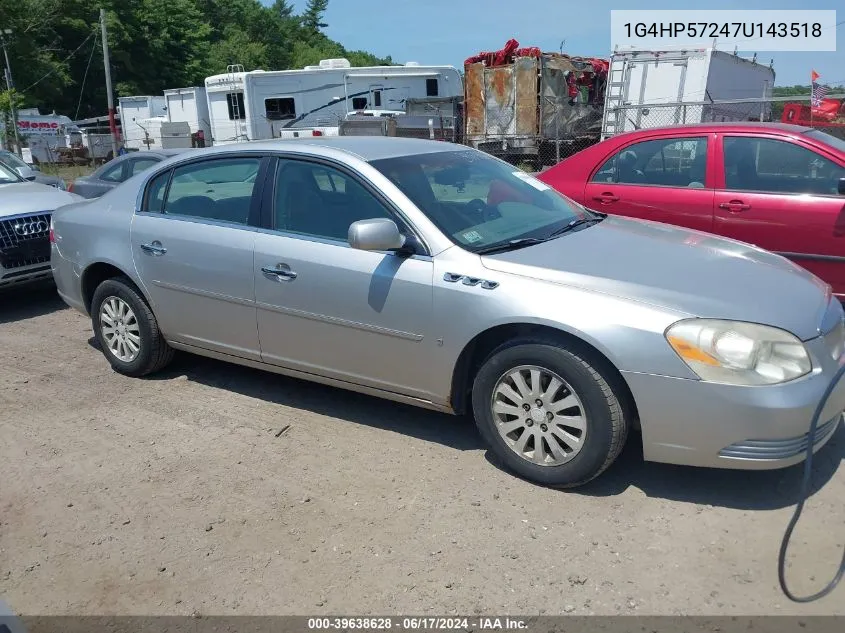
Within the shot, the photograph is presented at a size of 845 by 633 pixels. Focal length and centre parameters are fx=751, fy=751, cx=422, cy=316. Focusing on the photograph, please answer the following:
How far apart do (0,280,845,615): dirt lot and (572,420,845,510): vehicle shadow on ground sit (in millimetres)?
10

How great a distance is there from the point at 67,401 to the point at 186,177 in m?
1.64

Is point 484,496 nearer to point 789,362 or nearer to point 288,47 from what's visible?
point 789,362

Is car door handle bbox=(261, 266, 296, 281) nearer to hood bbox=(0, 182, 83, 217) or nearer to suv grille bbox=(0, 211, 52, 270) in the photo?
suv grille bbox=(0, 211, 52, 270)

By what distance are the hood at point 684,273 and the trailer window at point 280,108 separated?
21.7m

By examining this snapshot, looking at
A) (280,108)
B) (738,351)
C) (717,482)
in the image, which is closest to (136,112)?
(280,108)

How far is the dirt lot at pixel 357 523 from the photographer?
284cm

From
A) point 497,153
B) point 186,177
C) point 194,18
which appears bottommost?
point 497,153

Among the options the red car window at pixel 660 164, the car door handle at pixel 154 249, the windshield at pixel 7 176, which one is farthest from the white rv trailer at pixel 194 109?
the car door handle at pixel 154 249

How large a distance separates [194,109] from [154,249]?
24789 mm

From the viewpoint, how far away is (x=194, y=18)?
173 feet

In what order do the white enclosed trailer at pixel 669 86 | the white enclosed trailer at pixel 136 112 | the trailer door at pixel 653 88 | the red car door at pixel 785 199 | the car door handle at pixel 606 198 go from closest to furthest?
the red car door at pixel 785 199 → the car door handle at pixel 606 198 → the white enclosed trailer at pixel 669 86 → the trailer door at pixel 653 88 → the white enclosed trailer at pixel 136 112

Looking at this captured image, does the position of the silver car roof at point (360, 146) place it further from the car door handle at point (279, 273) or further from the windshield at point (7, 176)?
the windshield at point (7, 176)

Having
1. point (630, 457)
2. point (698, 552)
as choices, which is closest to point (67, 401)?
point (630, 457)

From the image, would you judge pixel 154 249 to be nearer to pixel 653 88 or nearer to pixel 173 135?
pixel 653 88
